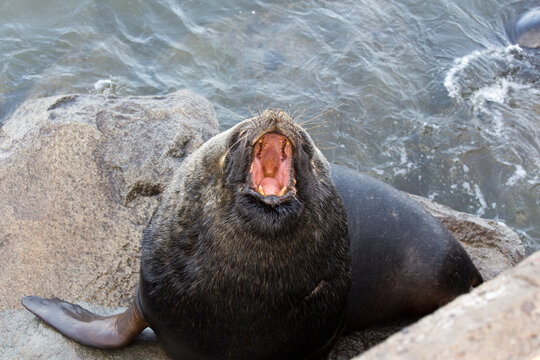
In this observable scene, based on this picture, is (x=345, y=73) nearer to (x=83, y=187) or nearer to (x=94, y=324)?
(x=83, y=187)

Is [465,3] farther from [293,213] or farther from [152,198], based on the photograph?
[293,213]

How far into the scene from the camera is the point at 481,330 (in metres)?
1.68

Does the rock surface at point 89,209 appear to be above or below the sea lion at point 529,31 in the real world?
below

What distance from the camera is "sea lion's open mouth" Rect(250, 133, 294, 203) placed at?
318 cm

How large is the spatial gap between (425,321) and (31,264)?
381cm

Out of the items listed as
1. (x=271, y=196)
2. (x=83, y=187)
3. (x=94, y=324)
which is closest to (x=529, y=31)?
(x=83, y=187)

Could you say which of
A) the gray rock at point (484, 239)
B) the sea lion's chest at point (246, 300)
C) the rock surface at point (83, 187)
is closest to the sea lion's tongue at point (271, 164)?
the sea lion's chest at point (246, 300)

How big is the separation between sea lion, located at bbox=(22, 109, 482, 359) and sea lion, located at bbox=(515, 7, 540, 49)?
866 centimetres

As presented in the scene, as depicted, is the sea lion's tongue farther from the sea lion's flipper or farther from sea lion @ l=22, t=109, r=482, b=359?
the sea lion's flipper

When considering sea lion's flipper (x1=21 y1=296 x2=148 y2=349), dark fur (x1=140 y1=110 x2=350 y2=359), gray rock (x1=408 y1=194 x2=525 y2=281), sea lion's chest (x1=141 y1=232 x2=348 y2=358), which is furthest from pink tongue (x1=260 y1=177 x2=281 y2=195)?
gray rock (x1=408 y1=194 x2=525 y2=281)

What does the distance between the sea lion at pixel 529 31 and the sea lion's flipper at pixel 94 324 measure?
965 centimetres

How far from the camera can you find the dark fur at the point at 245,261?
3.18 meters

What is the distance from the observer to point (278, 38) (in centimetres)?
1002

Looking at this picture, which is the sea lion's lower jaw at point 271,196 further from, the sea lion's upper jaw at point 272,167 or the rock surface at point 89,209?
the rock surface at point 89,209
